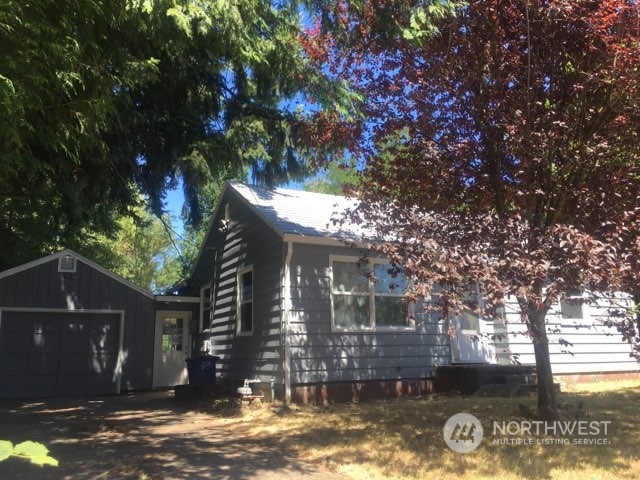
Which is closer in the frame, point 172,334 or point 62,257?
point 62,257

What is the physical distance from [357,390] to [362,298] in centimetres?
190

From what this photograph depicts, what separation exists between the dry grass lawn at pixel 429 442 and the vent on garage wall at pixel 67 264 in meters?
7.43

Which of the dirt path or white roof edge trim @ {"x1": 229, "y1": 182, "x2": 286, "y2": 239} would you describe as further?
white roof edge trim @ {"x1": 229, "y1": 182, "x2": 286, "y2": 239}

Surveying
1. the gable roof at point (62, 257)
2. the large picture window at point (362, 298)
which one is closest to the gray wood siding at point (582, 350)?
the large picture window at point (362, 298)

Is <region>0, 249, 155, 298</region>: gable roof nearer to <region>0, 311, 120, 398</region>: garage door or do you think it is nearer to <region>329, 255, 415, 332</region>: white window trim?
<region>0, 311, 120, 398</region>: garage door

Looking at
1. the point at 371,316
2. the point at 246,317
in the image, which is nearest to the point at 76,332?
the point at 246,317

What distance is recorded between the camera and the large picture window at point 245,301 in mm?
12414

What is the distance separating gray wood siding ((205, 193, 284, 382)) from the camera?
10961 mm

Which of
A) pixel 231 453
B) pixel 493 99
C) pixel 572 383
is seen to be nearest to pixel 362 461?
pixel 231 453

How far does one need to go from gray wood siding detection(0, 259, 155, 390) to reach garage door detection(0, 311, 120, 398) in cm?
28

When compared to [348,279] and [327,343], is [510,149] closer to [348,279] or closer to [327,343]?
[348,279]

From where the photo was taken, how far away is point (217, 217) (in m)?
15.1

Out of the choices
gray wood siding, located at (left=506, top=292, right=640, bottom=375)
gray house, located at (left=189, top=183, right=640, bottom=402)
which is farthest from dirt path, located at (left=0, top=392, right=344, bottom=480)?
gray wood siding, located at (left=506, top=292, right=640, bottom=375)

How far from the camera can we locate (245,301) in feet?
41.4
